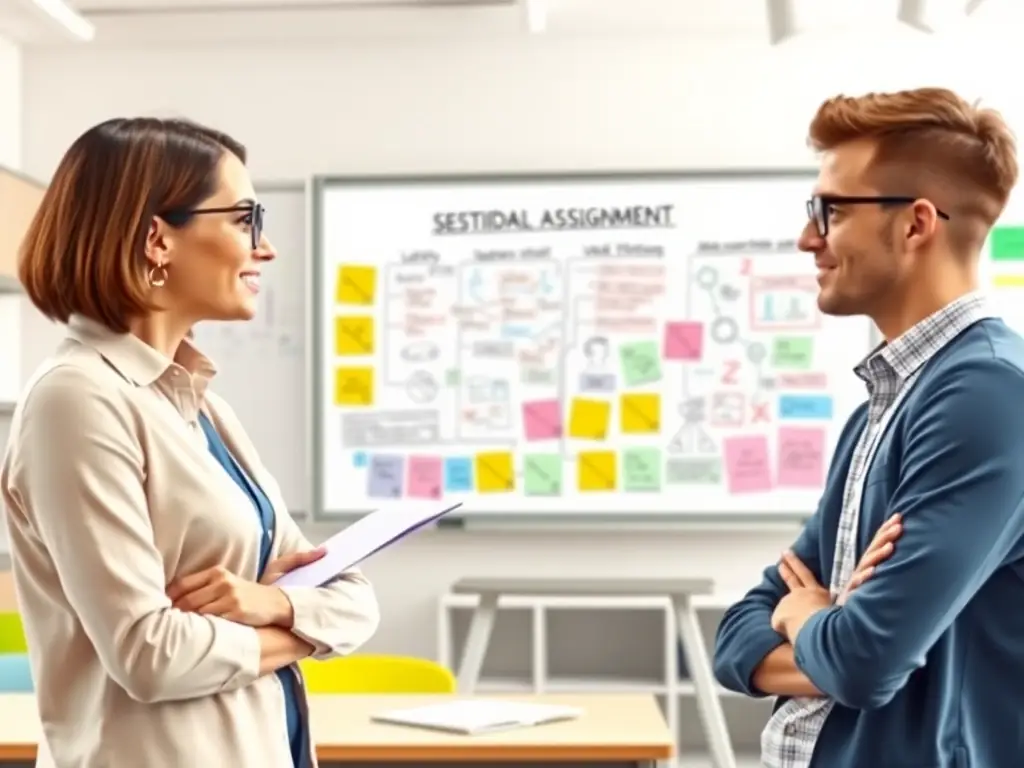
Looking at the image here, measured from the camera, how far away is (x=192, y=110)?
5.04 m

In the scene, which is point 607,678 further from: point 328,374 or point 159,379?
point 159,379

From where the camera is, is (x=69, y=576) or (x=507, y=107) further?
(x=507, y=107)

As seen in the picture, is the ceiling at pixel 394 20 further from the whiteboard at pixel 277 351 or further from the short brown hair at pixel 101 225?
the short brown hair at pixel 101 225

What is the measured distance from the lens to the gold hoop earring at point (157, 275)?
65.2 inches

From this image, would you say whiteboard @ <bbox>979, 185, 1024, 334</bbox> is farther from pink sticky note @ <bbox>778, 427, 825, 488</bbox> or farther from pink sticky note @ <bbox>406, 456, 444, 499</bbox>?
pink sticky note @ <bbox>406, 456, 444, 499</bbox>

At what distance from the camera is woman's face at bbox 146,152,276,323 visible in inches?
66.3

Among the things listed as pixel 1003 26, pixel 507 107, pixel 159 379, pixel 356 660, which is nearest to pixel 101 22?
pixel 507 107


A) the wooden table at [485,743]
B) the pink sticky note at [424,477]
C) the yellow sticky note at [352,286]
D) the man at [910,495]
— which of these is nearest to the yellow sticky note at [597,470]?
the pink sticky note at [424,477]

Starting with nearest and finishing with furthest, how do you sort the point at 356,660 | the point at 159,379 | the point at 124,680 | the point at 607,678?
the point at 124,680 < the point at 159,379 < the point at 356,660 < the point at 607,678

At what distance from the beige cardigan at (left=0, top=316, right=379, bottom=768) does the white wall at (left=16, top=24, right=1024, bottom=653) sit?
329cm

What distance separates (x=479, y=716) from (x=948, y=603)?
1298mm

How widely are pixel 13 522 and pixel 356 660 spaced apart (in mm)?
1581

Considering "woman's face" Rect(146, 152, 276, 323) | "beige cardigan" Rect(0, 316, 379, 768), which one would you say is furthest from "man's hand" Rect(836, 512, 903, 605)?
"woman's face" Rect(146, 152, 276, 323)

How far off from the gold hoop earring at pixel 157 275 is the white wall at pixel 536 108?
10.9 ft
